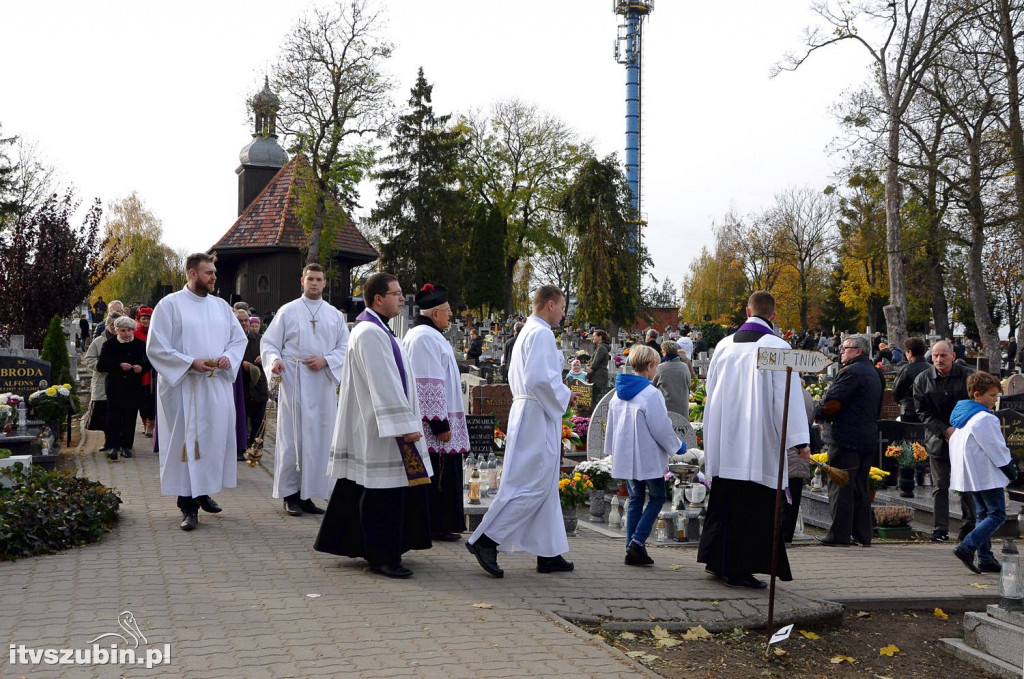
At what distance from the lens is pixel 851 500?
874cm

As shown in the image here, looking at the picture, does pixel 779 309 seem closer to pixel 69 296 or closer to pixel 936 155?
pixel 936 155

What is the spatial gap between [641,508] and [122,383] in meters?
7.17

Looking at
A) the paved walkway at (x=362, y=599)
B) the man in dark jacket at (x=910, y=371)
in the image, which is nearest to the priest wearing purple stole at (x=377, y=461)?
the paved walkway at (x=362, y=599)

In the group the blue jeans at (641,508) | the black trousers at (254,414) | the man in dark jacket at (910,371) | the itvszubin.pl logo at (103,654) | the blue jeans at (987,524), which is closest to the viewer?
the itvszubin.pl logo at (103,654)

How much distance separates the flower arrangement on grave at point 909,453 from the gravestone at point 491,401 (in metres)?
6.29

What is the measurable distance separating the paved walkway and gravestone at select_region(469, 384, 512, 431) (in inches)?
299

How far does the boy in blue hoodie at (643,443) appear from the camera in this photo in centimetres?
712

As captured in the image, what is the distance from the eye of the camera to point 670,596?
20.5ft

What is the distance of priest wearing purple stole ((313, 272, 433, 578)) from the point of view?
6348 millimetres

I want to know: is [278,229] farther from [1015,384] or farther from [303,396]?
[303,396]

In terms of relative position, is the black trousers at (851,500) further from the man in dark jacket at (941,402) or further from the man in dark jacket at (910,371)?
the man in dark jacket at (910,371)

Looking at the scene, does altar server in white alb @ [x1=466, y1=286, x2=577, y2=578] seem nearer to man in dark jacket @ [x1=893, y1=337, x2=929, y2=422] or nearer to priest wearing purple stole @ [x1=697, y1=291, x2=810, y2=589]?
priest wearing purple stole @ [x1=697, y1=291, x2=810, y2=589]

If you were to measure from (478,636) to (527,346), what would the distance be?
7.20ft

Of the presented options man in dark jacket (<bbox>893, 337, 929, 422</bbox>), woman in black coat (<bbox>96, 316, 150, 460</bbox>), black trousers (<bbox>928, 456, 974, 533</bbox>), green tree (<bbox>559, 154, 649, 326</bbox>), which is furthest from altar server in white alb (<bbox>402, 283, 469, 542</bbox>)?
green tree (<bbox>559, 154, 649, 326</bbox>)
